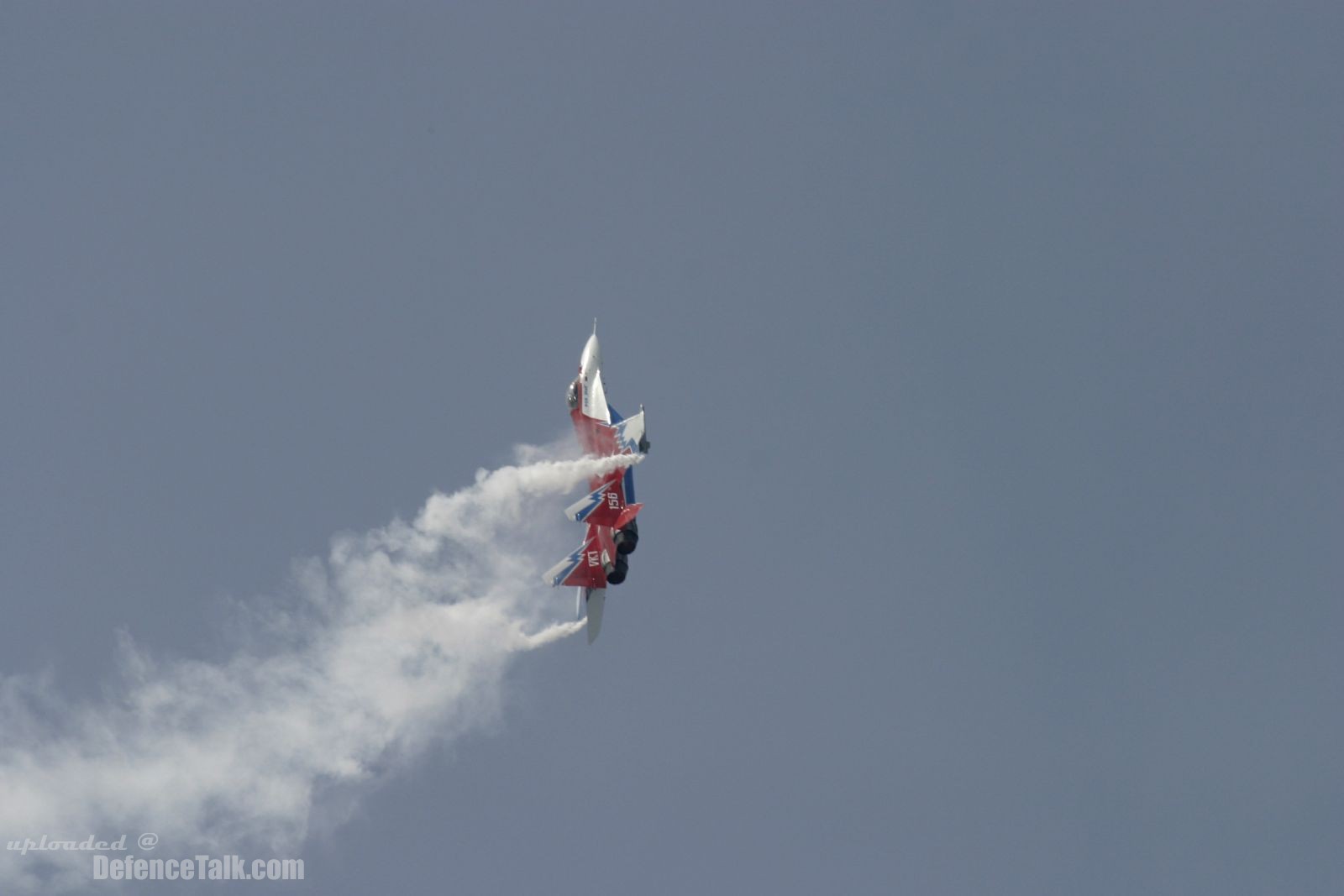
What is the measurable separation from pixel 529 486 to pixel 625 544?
21.8 ft

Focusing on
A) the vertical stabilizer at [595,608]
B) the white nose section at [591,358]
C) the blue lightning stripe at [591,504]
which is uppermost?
the white nose section at [591,358]

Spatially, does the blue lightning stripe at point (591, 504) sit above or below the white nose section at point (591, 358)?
below

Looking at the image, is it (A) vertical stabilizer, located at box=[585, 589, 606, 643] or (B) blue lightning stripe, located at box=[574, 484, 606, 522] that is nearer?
(B) blue lightning stripe, located at box=[574, 484, 606, 522]

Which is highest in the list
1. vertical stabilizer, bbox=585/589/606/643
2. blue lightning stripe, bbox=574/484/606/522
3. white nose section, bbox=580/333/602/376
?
white nose section, bbox=580/333/602/376

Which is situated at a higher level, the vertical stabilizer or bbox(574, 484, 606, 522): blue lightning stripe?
bbox(574, 484, 606, 522): blue lightning stripe

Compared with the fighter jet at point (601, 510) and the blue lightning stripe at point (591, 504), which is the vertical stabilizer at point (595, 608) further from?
the blue lightning stripe at point (591, 504)

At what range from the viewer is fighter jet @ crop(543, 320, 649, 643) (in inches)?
3647

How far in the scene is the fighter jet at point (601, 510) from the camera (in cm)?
9262

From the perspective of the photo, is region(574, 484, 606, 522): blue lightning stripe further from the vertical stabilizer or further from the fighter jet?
the vertical stabilizer

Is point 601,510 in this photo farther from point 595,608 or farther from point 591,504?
point 595,608

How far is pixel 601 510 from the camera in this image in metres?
92.7

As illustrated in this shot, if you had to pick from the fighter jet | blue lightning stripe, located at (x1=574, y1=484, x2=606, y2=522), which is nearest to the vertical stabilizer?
the fighter jet

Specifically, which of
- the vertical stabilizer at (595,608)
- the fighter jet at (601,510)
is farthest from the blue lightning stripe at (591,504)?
the vertical stabilizer at (595,608)

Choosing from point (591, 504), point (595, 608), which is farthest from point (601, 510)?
point (595, 608)
